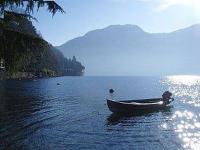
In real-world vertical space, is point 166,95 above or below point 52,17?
below

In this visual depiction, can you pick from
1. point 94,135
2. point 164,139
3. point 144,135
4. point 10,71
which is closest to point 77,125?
point 94,135

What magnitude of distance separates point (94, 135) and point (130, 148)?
6542 millimetres

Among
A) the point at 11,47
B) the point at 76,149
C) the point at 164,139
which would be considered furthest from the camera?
the point at 164,139

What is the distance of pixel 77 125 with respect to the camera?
42531 millimetres

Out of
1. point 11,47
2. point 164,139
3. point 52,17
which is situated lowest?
point 164,139

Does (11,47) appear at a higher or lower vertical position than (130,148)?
higher

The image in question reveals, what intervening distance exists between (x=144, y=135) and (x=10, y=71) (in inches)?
939

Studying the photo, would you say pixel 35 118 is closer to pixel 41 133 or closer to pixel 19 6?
pixel 41 133

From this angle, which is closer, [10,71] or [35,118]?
[10,71]

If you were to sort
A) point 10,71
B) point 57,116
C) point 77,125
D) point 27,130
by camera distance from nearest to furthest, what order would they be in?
point 10,71
point 27,130
point 77,125
point 57,116

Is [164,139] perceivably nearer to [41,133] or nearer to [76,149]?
[76,149]

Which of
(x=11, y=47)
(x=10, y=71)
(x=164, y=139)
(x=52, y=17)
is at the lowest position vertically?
(x=164, y=139)

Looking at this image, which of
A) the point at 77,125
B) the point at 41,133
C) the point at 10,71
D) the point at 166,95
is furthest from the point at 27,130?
the point at 166,95

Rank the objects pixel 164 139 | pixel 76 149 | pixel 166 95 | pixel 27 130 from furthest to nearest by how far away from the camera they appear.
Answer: pixel 166 95 → pixel 27 130 → pixel 164 139 → pixel 76 149
